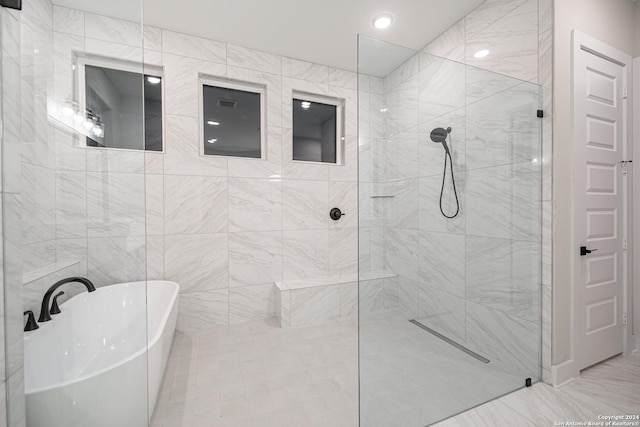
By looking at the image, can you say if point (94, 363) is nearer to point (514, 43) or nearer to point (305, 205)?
point (305, 205)

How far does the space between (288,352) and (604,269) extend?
2547mm

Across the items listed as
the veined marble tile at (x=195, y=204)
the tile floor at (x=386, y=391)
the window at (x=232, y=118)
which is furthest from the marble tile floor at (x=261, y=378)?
the window at (x=232, y=118)

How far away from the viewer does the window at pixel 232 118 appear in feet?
9.13

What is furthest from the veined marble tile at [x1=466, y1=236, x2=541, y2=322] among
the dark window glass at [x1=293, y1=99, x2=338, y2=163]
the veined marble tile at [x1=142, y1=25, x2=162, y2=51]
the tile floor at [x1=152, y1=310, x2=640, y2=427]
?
the veined marble tile at [x1=142, y1=25, x2=162, y2=51]

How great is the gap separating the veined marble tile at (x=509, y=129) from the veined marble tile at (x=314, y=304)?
1.89 meters

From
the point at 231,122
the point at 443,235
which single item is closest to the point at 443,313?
the point at 443,235

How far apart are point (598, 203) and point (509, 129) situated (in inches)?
36.7

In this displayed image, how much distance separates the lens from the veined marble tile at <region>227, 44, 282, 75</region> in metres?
2.76

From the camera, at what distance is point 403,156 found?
1474 millimetres

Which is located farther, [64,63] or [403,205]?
[403,205]

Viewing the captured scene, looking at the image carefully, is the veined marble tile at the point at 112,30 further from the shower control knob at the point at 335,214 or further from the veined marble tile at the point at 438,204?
the shower control knob at the point at 335,214

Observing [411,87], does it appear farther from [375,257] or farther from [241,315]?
[241,315]

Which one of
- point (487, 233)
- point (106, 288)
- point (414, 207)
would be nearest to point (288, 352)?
point (106, 288)

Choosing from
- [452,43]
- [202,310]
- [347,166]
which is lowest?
[202,310]
